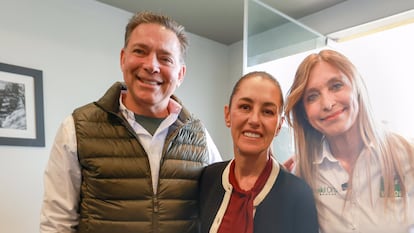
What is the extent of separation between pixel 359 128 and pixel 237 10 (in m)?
1.56

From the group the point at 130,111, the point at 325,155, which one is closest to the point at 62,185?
the point at 130,111

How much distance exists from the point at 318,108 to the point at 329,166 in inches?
7.4

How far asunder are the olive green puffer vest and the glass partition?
2.14 feet

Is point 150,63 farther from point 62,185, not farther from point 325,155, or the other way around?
point 325,155

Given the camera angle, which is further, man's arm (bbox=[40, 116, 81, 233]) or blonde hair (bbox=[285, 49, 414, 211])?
man's arm (bbox=[40, 116, 81, 233])

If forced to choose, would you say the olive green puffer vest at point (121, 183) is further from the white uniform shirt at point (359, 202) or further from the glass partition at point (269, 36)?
the glass partition at point (269, 36)

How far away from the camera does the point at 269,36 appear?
1.72 metres

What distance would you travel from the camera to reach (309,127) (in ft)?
3.51

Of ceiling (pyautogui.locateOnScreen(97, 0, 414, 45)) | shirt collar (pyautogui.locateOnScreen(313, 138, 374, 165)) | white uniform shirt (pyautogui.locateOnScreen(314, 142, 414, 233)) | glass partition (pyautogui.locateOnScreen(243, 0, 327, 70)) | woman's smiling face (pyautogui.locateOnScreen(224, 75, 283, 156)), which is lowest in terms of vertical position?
white uniform shirt (pyautogui.locateOnScreen(314, 142, 414, 233))

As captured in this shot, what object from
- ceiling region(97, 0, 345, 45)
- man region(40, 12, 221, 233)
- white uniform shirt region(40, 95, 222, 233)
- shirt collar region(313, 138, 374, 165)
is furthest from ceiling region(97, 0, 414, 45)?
white uniform shirt region(40, 95, 222, 233)

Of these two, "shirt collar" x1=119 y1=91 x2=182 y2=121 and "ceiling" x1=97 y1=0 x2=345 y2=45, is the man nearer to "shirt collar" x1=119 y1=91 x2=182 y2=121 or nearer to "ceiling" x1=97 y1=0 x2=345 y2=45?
"shirt collar" x1=119 y1=91 x2=182 y2=121

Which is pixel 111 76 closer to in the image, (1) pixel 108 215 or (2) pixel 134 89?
(2) pixel 134 89

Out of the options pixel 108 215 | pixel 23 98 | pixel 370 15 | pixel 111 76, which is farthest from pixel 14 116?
pixel 370 15

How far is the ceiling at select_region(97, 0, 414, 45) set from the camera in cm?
189
